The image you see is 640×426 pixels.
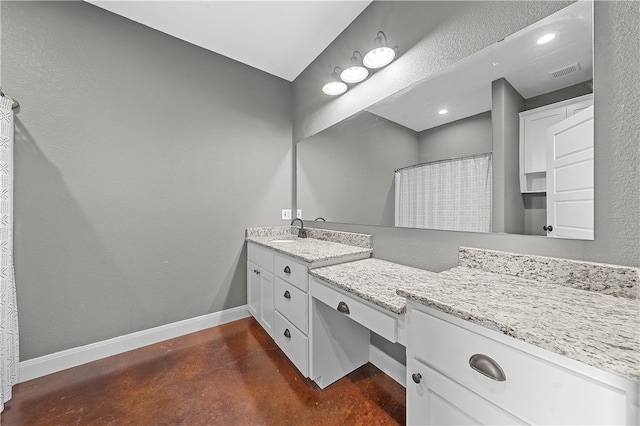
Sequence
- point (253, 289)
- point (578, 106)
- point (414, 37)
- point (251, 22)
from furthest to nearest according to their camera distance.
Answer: point (253, 289), point (251, 22), point (414, 37), point (578, 106)

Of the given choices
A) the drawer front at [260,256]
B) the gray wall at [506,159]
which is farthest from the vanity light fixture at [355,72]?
the drawer front at [260,256]

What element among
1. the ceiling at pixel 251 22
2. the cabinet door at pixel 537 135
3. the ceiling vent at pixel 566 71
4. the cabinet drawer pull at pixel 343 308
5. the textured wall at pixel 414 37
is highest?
the ceiling at pixel 251 22

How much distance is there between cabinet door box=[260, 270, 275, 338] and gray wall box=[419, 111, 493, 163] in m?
1.40

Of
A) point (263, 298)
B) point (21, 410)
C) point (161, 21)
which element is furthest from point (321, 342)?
point (161, 21)

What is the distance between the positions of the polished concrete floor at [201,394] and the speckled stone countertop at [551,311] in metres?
0.87

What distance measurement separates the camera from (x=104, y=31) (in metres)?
1.74

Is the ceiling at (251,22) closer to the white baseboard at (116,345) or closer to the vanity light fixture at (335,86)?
the vanity light fixture at (335,86)

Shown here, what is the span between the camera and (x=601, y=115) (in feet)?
2.71

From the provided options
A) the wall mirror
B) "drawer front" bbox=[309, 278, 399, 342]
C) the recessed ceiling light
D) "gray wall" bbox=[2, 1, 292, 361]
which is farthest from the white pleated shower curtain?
"gray wall" bbox=[2, 1, 292, 361]

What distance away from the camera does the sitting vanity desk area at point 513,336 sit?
498 millimetres

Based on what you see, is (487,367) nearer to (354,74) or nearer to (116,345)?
(354,74)

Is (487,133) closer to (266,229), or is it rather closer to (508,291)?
(508,291)

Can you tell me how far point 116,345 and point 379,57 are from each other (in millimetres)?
2763

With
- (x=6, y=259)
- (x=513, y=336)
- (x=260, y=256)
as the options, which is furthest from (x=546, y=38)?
(x=6, y=259)
